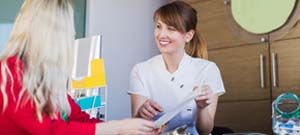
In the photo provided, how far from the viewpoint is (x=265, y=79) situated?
256 cm

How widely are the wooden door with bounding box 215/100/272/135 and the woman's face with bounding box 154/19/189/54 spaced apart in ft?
3.63

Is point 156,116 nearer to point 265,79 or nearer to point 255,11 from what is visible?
point 265,79

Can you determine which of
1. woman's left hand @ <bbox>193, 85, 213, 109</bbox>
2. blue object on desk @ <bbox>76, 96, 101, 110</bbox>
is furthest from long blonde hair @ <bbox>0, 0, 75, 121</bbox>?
blue object on desk @ <bbox>76, 96, 101, 110</bbox>

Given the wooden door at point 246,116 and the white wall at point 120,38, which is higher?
the white wall at point 120,38

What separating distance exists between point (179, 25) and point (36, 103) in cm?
84

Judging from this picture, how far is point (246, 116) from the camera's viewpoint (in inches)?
105

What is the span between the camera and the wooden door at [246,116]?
8.39 ft

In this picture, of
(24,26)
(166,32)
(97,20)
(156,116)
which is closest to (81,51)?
(97,20)

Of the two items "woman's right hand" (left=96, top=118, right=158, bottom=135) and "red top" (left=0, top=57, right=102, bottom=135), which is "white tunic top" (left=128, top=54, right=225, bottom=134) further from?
"red top" (left=0, top=57, right=102, bottom=135)

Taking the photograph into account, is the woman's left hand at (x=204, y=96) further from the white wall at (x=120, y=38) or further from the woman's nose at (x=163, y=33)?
the white wall at (x=120, y=38)

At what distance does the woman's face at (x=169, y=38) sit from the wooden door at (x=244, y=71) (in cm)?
106

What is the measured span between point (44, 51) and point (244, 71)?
1.93 metres

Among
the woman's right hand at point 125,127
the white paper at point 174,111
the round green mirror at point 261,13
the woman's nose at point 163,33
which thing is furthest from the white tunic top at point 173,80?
the round green mirror at point 261,13

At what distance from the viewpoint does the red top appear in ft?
2.93
